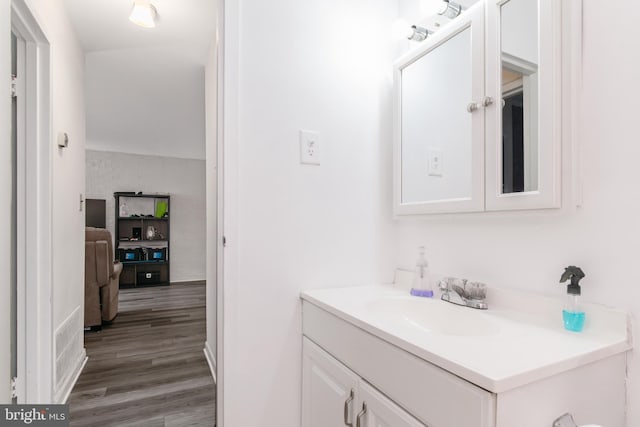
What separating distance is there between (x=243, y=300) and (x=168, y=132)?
14.2 feet

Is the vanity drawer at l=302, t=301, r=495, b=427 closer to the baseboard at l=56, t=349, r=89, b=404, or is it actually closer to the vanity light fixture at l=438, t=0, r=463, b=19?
the vanity light fixture at l=438, t=0, r=463, b=19

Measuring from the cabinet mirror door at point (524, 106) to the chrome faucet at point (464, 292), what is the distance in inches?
11.3

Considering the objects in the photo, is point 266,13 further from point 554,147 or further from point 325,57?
point 554,147

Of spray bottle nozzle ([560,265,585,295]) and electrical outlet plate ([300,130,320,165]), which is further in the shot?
electrical outlet plate ([300,130,320,165])

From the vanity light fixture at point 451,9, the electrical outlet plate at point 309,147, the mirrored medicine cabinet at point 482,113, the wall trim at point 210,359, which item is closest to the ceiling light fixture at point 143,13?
the electrical outlet plate at point 309,147

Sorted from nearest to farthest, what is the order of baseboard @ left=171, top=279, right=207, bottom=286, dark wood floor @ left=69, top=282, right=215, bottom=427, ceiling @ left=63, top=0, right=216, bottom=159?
dark wood floor @ left=69, top=282, right=215, bottom=427 < ceiling @ left=63, top=0, right=216, bottom=159 < baseboard @ left=171, top=279, right=207, bottom=286

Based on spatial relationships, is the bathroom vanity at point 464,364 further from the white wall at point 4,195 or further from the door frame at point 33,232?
the door frame at point 33,232

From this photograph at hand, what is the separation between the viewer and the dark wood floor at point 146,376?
174 cm

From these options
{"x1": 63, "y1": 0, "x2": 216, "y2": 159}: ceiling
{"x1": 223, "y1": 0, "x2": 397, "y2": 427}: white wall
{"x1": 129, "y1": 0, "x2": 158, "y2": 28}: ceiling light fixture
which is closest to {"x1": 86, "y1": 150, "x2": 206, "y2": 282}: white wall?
{"x1": 63, "y1": 0, "x2": 216, "y2": 159}: ceiling

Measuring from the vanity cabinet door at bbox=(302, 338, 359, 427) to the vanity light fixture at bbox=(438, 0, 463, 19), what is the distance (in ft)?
4.31

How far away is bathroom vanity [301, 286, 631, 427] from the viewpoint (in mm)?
619

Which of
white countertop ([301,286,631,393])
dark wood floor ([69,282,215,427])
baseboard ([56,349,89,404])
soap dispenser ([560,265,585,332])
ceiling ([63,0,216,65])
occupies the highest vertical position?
ceiling ([63,0,216,65])

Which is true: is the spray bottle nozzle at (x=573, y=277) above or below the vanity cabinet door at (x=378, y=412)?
above

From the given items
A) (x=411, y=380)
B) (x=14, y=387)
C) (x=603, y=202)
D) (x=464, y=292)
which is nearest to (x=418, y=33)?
(x=603, y=202)
